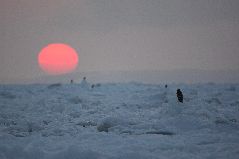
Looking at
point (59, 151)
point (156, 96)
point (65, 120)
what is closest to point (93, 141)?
point (59, 151)

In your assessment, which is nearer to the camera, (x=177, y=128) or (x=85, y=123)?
(x=177, y=128)

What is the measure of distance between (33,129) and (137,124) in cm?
362

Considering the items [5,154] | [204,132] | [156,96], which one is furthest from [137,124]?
[156,96]

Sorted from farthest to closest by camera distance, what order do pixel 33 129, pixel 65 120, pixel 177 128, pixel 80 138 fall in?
pixel 65 120 → pixel 33 129 → pixel 177 128 → pixel 80 138

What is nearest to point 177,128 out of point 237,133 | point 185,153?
point 237,133

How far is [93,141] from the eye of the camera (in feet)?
29.0

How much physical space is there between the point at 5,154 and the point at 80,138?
2446 mm

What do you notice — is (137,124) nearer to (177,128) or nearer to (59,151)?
(177,128)

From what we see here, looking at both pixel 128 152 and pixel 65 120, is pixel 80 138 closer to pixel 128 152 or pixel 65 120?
pixel 128 152

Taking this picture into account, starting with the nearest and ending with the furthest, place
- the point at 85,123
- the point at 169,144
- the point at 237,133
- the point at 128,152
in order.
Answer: the point at 128,152, the point at 169,144, the point at 237,133, the point at 85,123

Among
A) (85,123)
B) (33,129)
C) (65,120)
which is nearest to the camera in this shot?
(33,129)

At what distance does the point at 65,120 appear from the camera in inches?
584

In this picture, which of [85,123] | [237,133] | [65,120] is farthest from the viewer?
[65,120]

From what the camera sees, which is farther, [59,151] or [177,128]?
[177,128]
